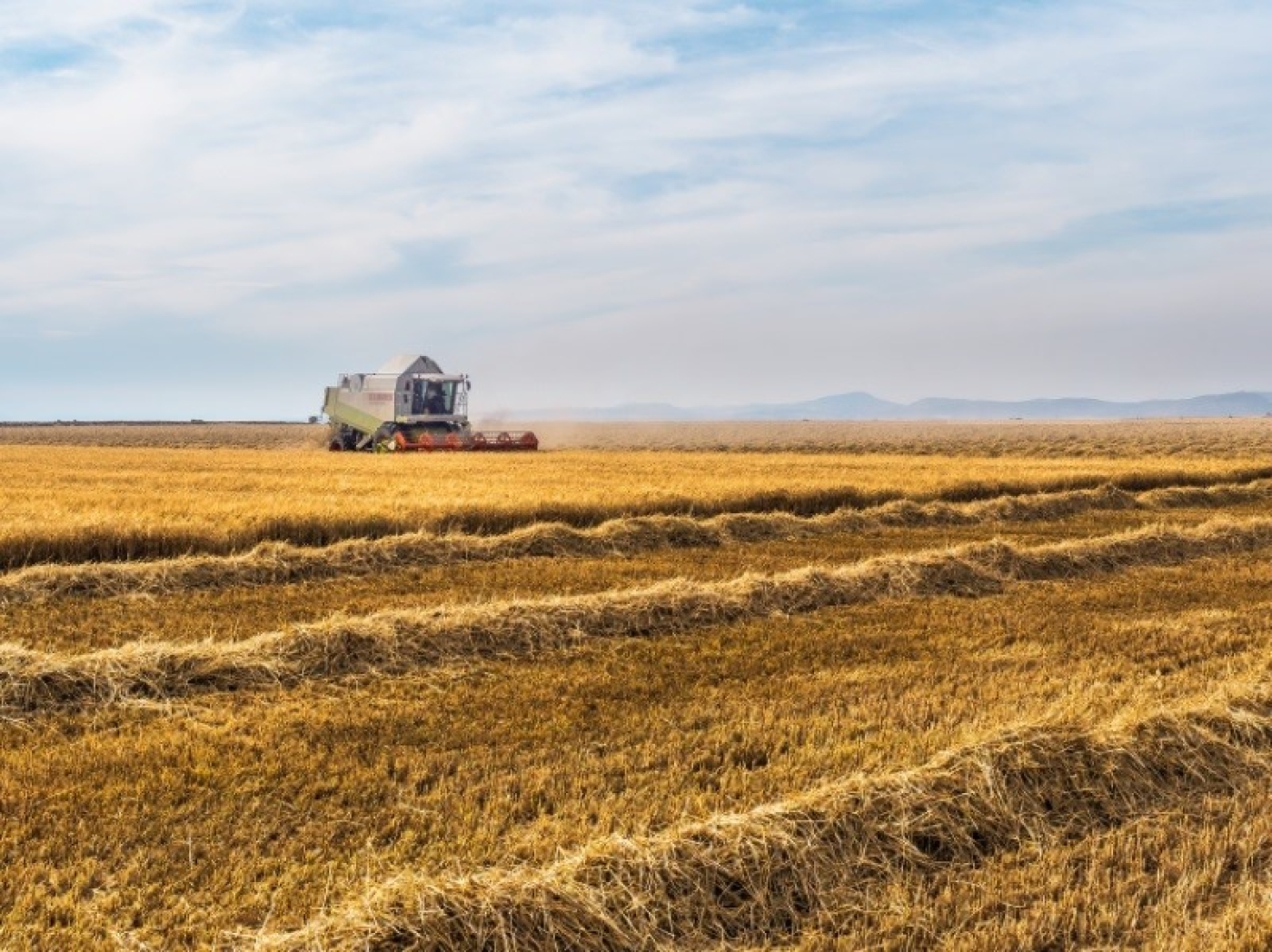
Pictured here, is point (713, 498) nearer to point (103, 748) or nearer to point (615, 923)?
point (103, 748)

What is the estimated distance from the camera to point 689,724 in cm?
612

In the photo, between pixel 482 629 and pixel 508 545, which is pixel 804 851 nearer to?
pixel 482 629

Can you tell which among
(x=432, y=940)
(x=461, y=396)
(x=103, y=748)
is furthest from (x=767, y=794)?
(x=461, y=396)

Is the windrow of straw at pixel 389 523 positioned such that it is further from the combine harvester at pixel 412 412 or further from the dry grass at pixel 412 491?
the combine harvester at pixel 412 412

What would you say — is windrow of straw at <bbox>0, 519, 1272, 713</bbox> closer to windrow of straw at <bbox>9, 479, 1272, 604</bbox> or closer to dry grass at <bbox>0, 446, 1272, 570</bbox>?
windrow of straw at <bbox>9, 479, 1272, 604</bbox>

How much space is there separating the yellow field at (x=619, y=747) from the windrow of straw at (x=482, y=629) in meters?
0.03

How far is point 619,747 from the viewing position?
573 cm

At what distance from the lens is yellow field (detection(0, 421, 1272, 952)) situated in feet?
13.0

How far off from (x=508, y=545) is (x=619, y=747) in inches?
310

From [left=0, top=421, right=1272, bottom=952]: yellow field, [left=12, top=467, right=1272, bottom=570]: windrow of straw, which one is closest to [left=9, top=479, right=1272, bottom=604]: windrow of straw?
[left=0, top=421, right=1272, bottom=952]: yellow field

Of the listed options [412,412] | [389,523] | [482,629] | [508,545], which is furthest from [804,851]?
[412,412]

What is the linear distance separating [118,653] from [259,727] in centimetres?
157

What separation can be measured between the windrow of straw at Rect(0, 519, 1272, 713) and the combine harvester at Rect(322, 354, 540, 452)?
1012 inches

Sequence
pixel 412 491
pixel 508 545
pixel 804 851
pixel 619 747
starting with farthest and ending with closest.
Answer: pixel 412 491 → pixel 508 545 → pixel 619 747 → pixel 804 851
